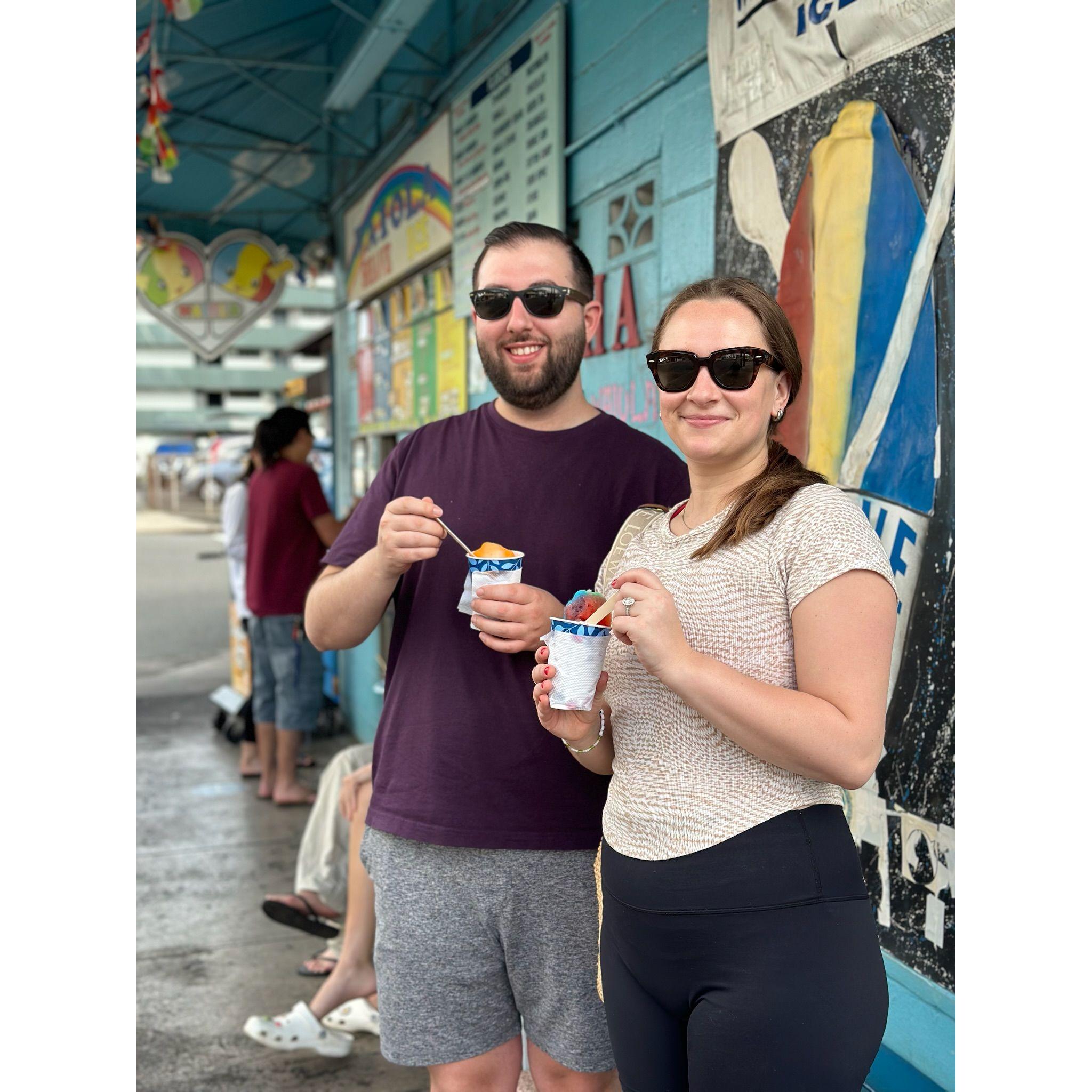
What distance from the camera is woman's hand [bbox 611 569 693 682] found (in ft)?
4.55

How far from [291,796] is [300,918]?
2.81 metres

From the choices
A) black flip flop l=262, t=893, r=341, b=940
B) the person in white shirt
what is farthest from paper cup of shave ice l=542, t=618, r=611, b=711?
the person in white shirt

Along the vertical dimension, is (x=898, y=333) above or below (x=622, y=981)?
above

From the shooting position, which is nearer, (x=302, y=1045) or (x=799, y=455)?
(x=799, y=455)

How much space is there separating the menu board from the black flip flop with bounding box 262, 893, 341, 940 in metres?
2.20

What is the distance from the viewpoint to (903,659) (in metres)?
2.38

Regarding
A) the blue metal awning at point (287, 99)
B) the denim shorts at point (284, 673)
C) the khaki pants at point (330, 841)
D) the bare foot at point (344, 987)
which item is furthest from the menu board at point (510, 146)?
the bare foot at point (344, 987)

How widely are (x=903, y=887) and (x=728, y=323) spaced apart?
146 cm

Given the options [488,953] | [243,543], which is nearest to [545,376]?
[488,953]

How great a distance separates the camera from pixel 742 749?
147cm

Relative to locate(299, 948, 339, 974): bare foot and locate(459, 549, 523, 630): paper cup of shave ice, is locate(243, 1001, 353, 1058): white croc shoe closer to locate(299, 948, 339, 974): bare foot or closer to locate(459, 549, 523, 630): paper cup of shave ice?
Answer: locate(299, 948, 339, 974): bare foot

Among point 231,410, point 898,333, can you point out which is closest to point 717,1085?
point 898,333
